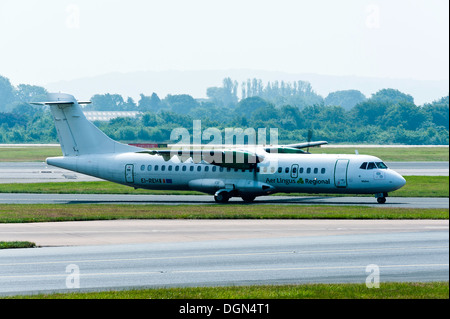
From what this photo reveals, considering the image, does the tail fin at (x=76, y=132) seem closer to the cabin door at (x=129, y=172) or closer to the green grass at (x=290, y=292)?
the cabin door at (x=129, y=172)

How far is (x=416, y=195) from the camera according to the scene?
48031mm

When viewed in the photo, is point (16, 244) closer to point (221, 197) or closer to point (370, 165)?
point (221, 197)

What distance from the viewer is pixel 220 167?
43906 millimetres

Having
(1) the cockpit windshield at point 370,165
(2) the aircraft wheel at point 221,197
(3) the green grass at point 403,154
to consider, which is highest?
(1) the cockpit windshield at point 370,165

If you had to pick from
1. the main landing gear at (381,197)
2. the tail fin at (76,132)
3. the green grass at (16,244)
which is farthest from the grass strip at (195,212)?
the green grass at (16,244)

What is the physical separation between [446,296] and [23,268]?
11.1 meters

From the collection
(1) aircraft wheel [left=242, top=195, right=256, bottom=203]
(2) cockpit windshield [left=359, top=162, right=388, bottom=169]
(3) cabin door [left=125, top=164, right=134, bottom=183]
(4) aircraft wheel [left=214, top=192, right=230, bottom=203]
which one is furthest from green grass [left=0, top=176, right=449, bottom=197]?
(4) aircraft wheel [left=214, top=192, right=230, bottom=203]

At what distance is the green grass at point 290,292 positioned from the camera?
53.6 ft

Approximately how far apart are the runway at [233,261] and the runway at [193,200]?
559 inches

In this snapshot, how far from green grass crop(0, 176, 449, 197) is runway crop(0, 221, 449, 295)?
22230 mm

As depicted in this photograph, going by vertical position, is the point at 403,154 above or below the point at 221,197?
below

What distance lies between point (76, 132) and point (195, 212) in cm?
1271

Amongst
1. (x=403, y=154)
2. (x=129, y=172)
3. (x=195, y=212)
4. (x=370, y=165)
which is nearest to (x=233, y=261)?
(x=195, y=212)
